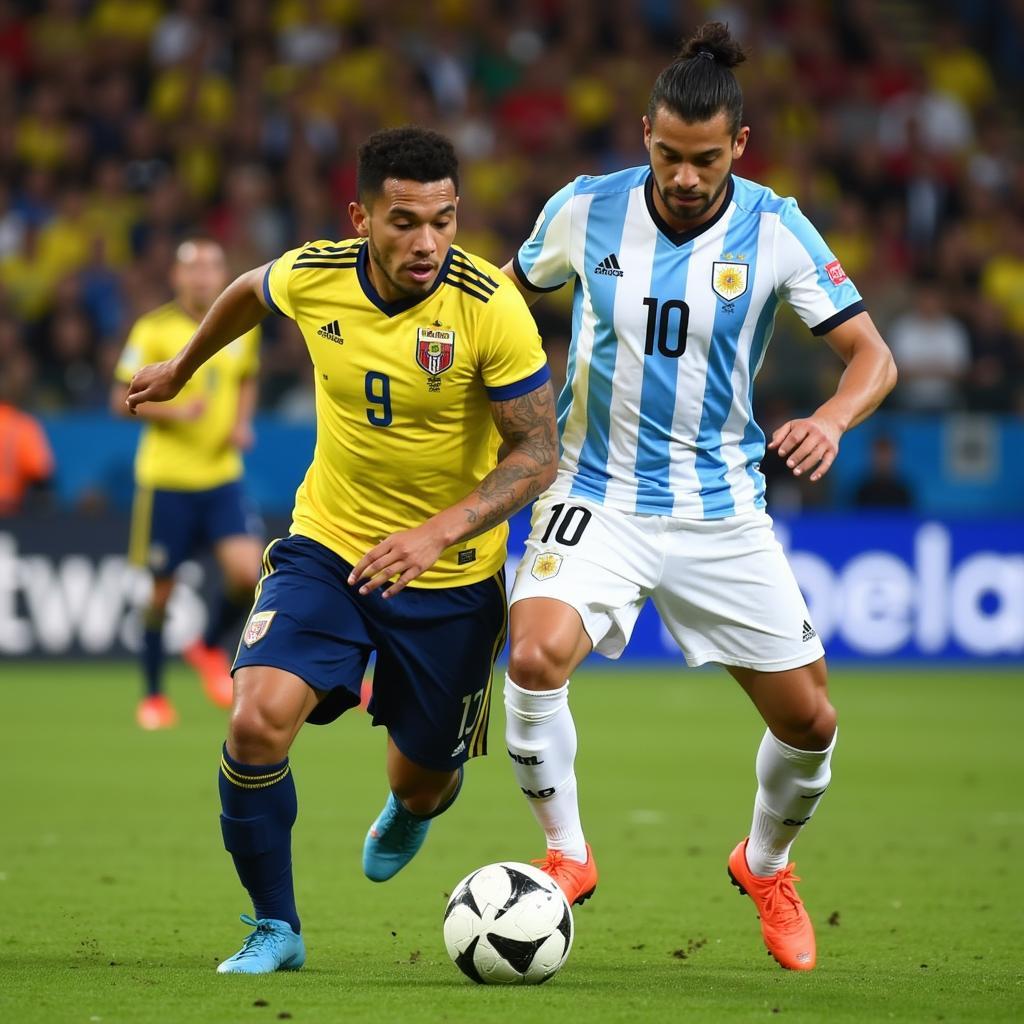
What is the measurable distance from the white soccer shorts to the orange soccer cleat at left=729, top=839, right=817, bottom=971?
677mm

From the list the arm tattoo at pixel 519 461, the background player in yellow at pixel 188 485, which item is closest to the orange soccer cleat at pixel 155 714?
the background player in yellow at pixel 188 485

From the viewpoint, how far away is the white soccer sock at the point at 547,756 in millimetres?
5180

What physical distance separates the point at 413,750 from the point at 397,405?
→ 108 cm

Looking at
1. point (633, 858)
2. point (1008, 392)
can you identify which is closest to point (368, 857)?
point (633, 858)

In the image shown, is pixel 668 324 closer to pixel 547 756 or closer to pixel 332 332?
pixel 332 332

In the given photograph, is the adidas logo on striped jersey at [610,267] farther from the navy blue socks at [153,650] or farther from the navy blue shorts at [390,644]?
the navy blue socks at [153,650]

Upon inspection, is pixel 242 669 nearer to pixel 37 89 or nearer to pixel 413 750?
pixel 413 750

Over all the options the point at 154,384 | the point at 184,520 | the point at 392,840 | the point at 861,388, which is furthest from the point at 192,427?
the point at 861,388

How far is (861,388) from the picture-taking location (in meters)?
5.13

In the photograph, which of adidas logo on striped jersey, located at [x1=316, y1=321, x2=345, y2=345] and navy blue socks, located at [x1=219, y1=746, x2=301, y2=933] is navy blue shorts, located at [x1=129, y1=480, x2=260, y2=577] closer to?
adidas logo on striped jersey, located at [x1=316, y1=321, x2=345, y2=345]

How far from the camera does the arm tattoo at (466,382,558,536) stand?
4965mm

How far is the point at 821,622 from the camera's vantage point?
14.4 metres

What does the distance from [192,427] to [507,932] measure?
6.83m

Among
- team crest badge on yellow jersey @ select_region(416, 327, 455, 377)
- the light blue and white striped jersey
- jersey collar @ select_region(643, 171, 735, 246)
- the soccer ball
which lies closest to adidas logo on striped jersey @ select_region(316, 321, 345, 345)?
team crest badge on yellow jersey @ select_region(416, 327, 455, 377)
